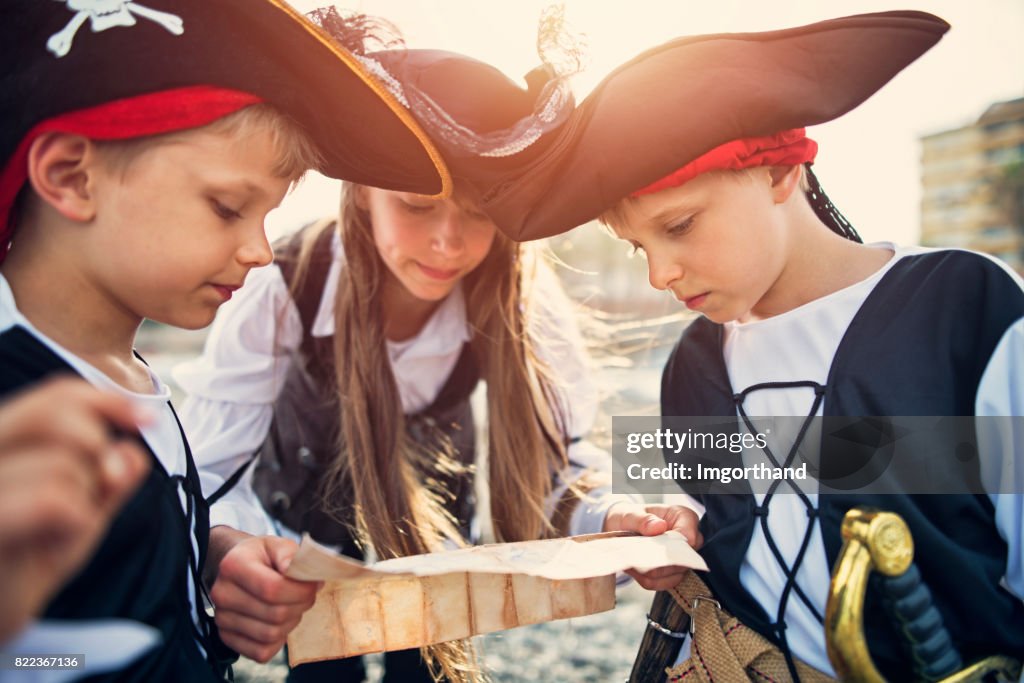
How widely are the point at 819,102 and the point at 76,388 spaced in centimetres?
110

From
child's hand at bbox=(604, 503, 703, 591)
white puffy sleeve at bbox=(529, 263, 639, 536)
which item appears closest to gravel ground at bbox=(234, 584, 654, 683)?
white puffy sleeve at bbox=(529, 263, 639, 536)

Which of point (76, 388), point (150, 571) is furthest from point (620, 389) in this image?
point (76, 388)

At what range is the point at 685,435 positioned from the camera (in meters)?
1.48

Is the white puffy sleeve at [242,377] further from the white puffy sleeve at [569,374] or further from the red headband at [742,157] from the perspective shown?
the red headband at [742,157]

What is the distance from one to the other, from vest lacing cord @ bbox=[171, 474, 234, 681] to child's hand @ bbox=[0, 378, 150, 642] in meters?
0.56

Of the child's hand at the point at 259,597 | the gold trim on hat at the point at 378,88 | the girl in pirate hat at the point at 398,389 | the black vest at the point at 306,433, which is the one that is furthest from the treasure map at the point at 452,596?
the black vest at the point at 306,433

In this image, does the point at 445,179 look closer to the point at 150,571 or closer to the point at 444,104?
the point at 444,104

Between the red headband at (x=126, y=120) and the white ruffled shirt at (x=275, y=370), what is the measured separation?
737 mm

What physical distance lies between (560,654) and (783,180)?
2070 mm

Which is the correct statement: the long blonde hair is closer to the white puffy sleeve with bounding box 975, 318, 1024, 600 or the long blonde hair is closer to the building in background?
the white puffy sleeve with bounding box 975, 318, 1024, 600

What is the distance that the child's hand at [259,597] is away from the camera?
1006 mm

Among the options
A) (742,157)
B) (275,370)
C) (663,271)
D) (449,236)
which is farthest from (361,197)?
(742,157)

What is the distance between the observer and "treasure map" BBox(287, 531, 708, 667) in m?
1.06

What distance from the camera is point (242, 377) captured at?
Result: 1.80m
